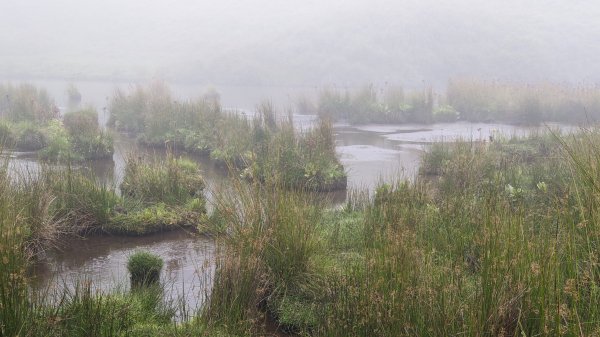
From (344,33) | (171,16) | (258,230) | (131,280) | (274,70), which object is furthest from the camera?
(171,16)

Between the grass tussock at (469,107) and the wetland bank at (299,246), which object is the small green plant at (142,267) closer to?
the wetland bank at (299,246)

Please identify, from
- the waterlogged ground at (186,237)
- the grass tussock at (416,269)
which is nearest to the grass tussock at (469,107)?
the waterlogged ground at (186,237)

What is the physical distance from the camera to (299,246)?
18.0 ft

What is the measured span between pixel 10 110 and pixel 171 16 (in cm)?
8517

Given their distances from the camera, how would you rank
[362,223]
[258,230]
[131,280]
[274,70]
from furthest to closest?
[274,70] → [362,223] → [131,280] → [258,230]

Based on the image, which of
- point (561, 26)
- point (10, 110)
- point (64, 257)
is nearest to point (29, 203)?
point (64, 257)

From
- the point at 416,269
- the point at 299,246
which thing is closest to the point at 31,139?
the point at 299,246

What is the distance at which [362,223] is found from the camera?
6984mm

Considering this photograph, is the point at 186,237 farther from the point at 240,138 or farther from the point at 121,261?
the point at 240,138

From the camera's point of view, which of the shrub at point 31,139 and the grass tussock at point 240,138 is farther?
the shrub at point 31,139

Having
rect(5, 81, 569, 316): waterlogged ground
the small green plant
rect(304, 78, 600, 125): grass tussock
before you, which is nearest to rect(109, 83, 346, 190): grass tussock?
rect(5, 81, 569, 316): waterlogged ground

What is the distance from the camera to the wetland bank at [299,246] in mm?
3645

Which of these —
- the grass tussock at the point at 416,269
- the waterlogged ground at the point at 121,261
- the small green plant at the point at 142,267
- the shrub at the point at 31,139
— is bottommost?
the waterlogged ground at the point at 121,261

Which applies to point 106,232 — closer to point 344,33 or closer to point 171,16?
point 344,33
